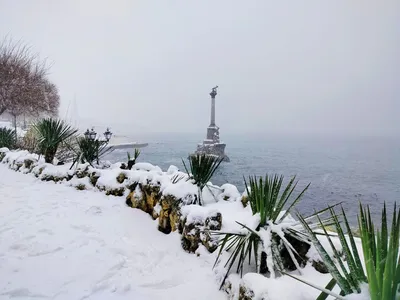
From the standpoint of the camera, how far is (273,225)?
2451mm

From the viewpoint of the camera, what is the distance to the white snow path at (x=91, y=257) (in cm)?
242

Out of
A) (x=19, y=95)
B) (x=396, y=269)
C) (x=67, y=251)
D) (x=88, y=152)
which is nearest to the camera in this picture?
(x=396, y=269)

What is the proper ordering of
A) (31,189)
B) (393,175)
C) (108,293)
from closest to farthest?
(108,293)
(31,189)
(393,175)

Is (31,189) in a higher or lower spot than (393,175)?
higher

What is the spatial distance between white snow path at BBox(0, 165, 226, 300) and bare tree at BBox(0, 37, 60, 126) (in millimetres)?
15104

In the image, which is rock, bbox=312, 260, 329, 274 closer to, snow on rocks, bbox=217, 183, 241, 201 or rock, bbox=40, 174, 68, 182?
snow on rocks, bbox=217, 183, 241, 201

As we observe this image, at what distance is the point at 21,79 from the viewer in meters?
16.6

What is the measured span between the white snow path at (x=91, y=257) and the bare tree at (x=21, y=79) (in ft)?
49.6

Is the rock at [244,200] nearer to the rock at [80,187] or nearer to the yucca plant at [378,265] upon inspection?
the yucca plant at [378,265]

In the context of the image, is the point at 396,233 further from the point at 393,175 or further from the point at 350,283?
the point at 393,175

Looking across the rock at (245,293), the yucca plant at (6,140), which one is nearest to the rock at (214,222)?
the rock at (245,293)

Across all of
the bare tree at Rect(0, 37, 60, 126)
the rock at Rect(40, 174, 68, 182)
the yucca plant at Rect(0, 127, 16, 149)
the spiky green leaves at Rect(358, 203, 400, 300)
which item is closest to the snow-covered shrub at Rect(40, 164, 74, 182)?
the rock at Rect(40, 174, 68, 182)

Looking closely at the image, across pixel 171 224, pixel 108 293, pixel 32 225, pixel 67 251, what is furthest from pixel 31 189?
pixel 108 293

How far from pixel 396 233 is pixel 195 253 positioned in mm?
2440
